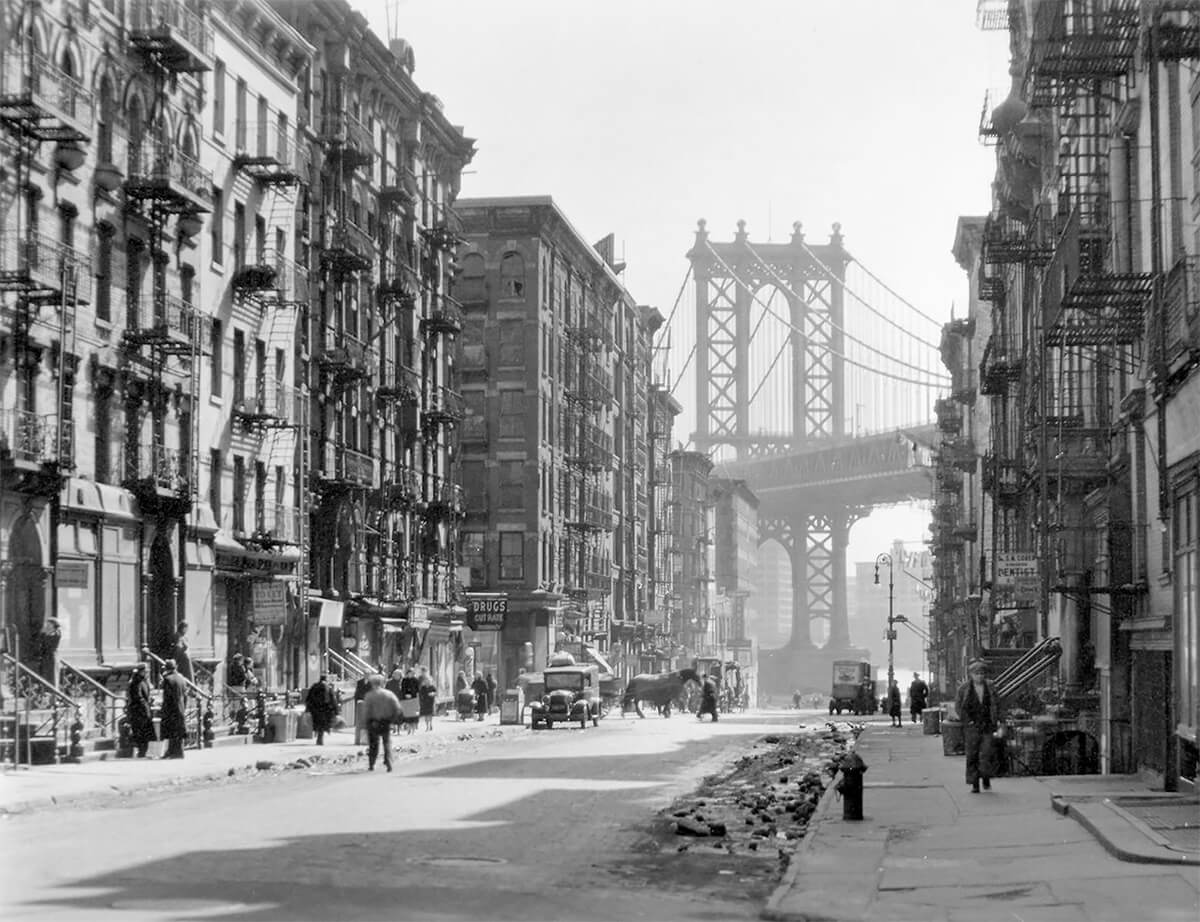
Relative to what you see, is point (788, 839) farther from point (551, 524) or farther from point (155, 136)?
point (551, 524)

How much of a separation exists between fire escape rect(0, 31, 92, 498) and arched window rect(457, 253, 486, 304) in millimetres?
48743

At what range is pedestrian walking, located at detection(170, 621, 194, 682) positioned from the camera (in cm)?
4147

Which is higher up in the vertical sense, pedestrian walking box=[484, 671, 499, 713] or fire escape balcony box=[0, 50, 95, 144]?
fire escape balcony box=[0, 50, 95, 144]

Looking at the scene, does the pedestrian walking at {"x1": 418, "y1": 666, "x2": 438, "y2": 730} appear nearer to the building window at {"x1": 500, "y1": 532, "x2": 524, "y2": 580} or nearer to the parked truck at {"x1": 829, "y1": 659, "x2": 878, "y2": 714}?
the building window at {"x1": 500, "y1": 532, "x2": 524, "y2": 580}

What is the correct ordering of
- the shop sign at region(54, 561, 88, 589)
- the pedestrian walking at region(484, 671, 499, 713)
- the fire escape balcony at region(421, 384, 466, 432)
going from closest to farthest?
1. the shop sign at region(54, 561, 88, 589)
2. the fire escape balcony at region(421, 384, 466, 432)
3. the pedestrian walking at region(484, 671, 499, 713)

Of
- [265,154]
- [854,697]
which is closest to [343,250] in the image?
[265,154]

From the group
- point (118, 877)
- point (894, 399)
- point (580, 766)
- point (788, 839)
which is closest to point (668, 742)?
point (580, 766)

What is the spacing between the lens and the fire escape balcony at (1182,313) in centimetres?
2261

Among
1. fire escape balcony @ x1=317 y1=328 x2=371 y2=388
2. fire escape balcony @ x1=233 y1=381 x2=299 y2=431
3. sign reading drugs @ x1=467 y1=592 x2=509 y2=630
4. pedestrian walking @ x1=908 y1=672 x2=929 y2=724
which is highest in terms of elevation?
fire escape balcony @ x1=317 y1=328 x2=371 y2=388

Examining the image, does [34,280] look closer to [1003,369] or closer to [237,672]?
[237,672]

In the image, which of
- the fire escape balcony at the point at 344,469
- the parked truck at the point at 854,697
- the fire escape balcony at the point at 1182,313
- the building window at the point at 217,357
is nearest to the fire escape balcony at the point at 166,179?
the building window at the point at 217,357

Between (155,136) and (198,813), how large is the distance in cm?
2359

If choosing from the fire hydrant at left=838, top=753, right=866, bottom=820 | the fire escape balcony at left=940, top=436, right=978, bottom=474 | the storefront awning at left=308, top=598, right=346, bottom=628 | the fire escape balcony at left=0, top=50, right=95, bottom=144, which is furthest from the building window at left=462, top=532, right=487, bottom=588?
the fire hydrant at left=838, top=753, right=866, bottom=820

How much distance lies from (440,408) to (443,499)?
352cm
